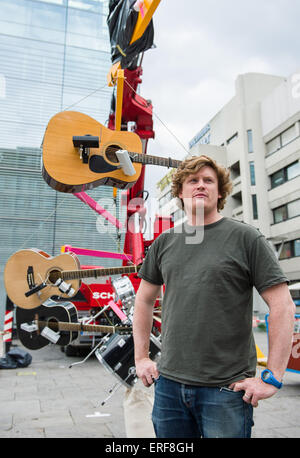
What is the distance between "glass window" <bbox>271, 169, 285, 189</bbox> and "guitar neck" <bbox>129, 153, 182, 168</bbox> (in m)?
25.1

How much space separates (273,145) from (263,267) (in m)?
27.6

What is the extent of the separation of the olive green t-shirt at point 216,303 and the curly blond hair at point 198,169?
0.27 meters

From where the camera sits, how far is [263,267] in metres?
1.36

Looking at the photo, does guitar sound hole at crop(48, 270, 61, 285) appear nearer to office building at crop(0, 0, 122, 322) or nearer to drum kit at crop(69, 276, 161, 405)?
drum kit at crop(69, 276, 161, 405)

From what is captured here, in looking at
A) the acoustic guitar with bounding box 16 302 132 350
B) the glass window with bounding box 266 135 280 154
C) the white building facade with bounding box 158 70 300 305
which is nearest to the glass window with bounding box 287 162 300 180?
the white building facade with bounding box 158 70 300 305

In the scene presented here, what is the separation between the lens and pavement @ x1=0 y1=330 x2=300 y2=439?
3.27 m

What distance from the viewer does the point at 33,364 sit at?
7.82m

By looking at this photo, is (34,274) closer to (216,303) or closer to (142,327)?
(142,327)

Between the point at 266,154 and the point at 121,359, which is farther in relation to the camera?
the point at 266,154

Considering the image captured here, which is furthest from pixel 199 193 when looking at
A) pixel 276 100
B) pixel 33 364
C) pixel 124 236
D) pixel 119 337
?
pixel 276 100

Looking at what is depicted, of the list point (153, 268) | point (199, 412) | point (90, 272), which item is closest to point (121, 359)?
point (90, 272)
